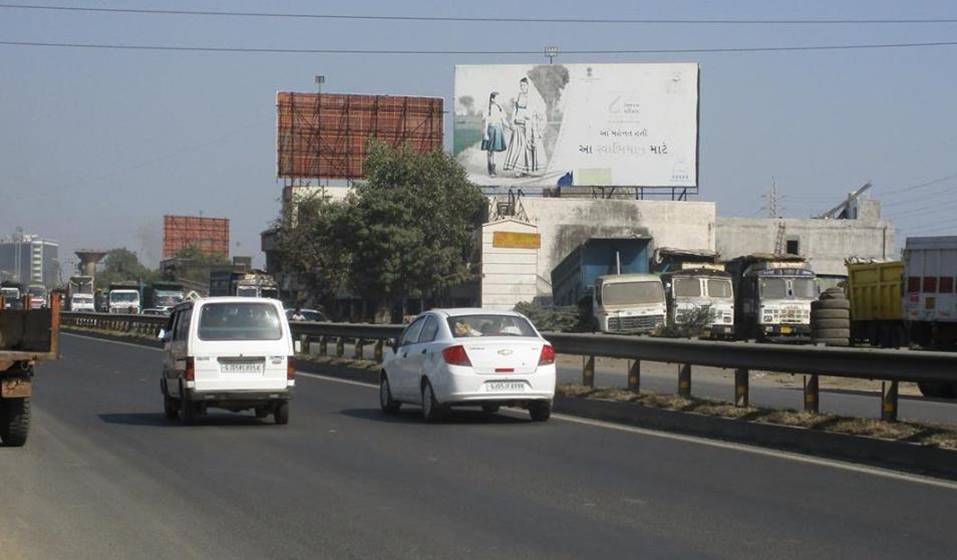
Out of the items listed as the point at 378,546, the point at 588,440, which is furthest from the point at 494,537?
the point at 588,440

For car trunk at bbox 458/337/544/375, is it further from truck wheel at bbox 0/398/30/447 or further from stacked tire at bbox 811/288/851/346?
stacked tire at bbox 811/288/851/346

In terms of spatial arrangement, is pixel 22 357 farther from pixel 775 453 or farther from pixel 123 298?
pixel 123 298

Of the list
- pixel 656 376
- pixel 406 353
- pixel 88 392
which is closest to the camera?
pixel 406 353

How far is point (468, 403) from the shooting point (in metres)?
17.1

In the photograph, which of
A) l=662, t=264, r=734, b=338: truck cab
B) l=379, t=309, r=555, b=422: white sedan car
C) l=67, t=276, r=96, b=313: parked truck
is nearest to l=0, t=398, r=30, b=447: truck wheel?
l=379, t=309, r=555, b=422: white sedan car

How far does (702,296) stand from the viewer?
137ft

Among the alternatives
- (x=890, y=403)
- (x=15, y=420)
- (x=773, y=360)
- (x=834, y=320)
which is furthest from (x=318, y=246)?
(x=890, y=403)

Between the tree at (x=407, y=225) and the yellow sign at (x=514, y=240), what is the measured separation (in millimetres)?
2166

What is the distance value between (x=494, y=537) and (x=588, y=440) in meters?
6.29

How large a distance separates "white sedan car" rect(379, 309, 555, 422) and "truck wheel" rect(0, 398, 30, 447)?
5.25m

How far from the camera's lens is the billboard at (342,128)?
72.8 meters

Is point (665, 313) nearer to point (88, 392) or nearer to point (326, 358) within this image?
point (326, 358)

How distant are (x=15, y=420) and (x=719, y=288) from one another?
30516 mm

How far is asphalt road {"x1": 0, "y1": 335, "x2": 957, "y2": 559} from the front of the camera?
344 inches
